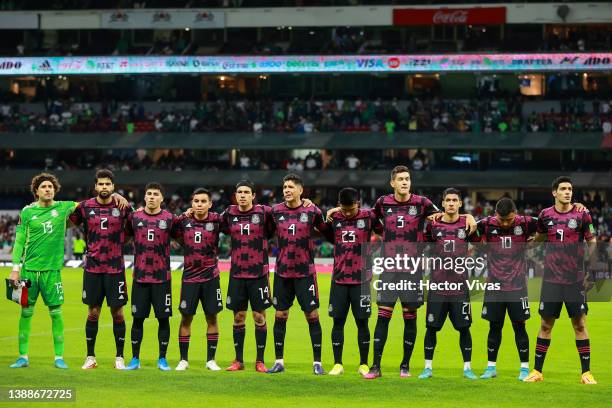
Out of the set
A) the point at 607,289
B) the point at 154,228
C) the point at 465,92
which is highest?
the point at 465,92

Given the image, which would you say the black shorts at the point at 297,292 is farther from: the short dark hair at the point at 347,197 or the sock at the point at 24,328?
the sock at the point at 24,328

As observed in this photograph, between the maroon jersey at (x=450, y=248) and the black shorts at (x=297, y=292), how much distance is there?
162 centimetres

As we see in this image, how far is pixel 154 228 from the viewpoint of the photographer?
16938 millimetres

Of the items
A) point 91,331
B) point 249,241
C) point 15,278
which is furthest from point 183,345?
point 15,278

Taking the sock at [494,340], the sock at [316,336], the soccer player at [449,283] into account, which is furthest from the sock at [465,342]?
the sock at [316,336]

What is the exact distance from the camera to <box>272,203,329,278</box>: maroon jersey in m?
16.8

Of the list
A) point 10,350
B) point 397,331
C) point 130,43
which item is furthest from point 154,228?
point 130,43

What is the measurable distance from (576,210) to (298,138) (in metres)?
46.6

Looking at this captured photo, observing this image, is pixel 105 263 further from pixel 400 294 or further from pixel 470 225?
pixel 470 225

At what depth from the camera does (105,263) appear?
669 inches

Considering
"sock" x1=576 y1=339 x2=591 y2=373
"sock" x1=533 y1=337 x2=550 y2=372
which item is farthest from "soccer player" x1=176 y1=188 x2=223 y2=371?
"sock" x1=576 y1=339 x2=591 y2=373

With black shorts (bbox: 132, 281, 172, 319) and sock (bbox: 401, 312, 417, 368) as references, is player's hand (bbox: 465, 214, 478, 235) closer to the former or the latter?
sock (bbox: 401, 312, 417, 368)

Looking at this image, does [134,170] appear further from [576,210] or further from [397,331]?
[576,210]

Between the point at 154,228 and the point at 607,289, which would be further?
the point at 607,289
